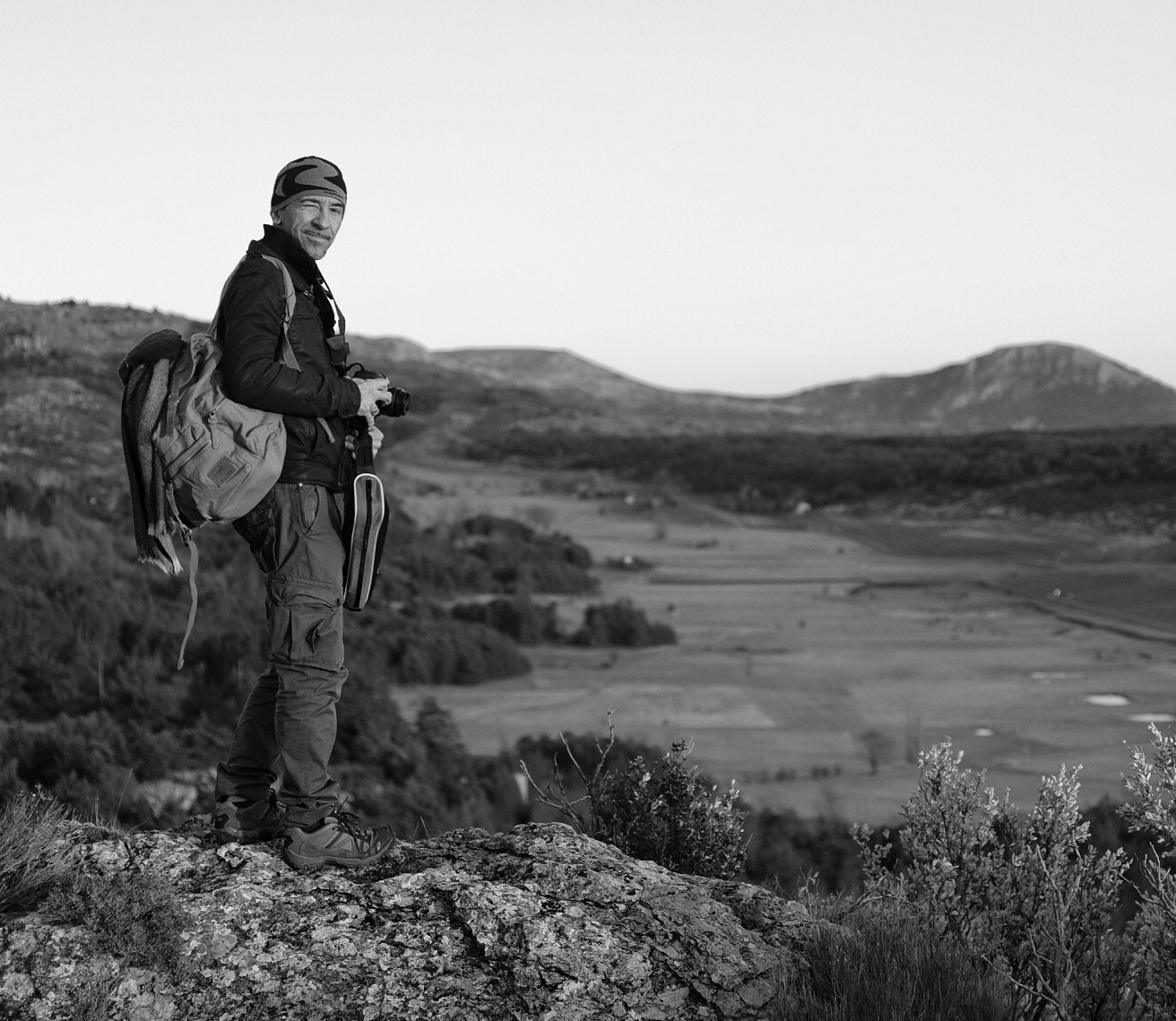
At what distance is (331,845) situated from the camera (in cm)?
312

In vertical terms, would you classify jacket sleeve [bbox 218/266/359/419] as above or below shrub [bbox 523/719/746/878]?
above

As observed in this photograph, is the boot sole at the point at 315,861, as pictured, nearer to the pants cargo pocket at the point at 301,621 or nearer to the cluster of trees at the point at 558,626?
the pants cargo pocket at the point at 301,621

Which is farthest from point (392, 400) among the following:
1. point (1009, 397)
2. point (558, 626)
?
point (1009, 397)

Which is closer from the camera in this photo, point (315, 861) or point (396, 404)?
point (315, 861)

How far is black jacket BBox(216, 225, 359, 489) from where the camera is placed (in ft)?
9.73

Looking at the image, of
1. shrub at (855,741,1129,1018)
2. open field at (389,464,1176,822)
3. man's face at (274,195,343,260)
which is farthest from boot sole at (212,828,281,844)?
open field at (389,464,1176,822)

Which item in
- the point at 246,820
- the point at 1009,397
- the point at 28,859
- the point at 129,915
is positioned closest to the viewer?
the point at 129,915

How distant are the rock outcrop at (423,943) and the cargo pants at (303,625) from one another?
226 millimetres

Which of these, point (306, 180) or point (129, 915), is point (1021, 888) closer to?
point (129, 915)

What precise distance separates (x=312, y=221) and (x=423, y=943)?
1.89 metres

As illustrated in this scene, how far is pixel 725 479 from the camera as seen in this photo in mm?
34125

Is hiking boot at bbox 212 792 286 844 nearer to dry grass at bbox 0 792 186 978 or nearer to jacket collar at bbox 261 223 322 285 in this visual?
dry grass at bbox 0 792 186 978

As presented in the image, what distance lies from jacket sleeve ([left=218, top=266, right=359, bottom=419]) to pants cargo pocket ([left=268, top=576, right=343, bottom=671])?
45 centimetres

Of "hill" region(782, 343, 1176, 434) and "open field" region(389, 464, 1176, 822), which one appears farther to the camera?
"hill" region(782, 343, 1176, 434)
